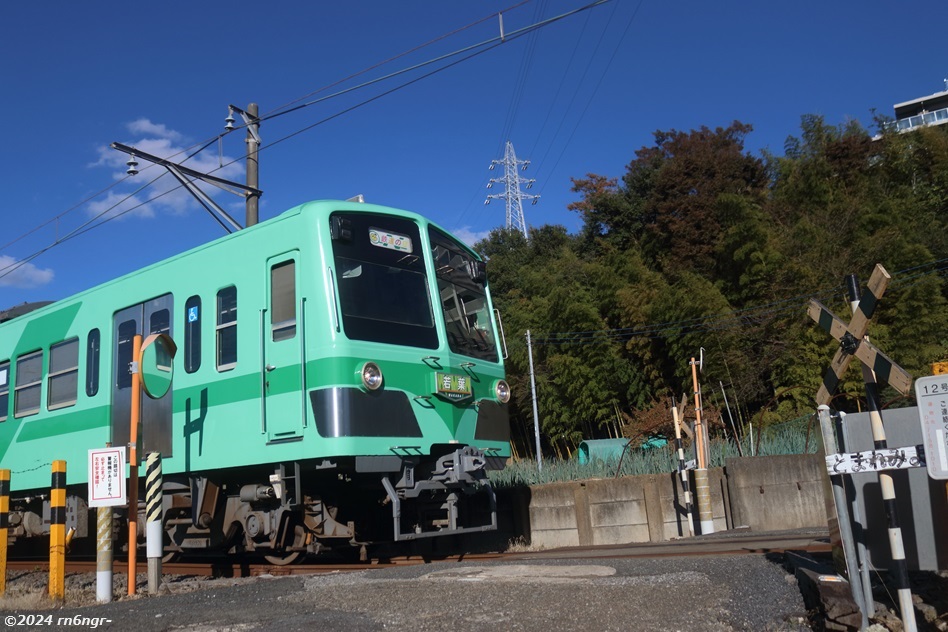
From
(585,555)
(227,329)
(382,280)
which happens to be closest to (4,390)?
(227,329)

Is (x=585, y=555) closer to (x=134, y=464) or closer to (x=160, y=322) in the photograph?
(x=134, y=464)

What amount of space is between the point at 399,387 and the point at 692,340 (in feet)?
37.2

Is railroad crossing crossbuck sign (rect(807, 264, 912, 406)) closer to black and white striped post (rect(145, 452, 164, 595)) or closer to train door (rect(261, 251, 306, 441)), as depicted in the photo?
train door (rect(261, 251, 306, 441))

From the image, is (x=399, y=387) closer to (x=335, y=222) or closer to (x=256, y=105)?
(x=335, y=222)

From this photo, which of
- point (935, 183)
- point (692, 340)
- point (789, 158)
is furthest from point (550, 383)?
point (935, 183)

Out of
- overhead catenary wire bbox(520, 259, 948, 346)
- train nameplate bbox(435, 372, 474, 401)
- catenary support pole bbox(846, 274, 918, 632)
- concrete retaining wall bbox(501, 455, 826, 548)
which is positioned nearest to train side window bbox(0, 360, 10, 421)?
train nameplate bbox(435, 372, 474, 401)

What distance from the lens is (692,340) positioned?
17.5 meters

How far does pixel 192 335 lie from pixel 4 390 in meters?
5.03

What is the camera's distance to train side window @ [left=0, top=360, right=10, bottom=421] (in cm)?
1152

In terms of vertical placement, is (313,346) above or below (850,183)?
below

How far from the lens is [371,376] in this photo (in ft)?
23.9

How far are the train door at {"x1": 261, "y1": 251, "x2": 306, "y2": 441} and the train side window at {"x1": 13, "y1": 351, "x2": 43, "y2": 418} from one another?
16.6 ft

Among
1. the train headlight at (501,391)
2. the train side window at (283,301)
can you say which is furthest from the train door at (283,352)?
the train headlight at (501,391)

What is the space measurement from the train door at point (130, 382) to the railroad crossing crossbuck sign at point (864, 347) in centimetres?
679
